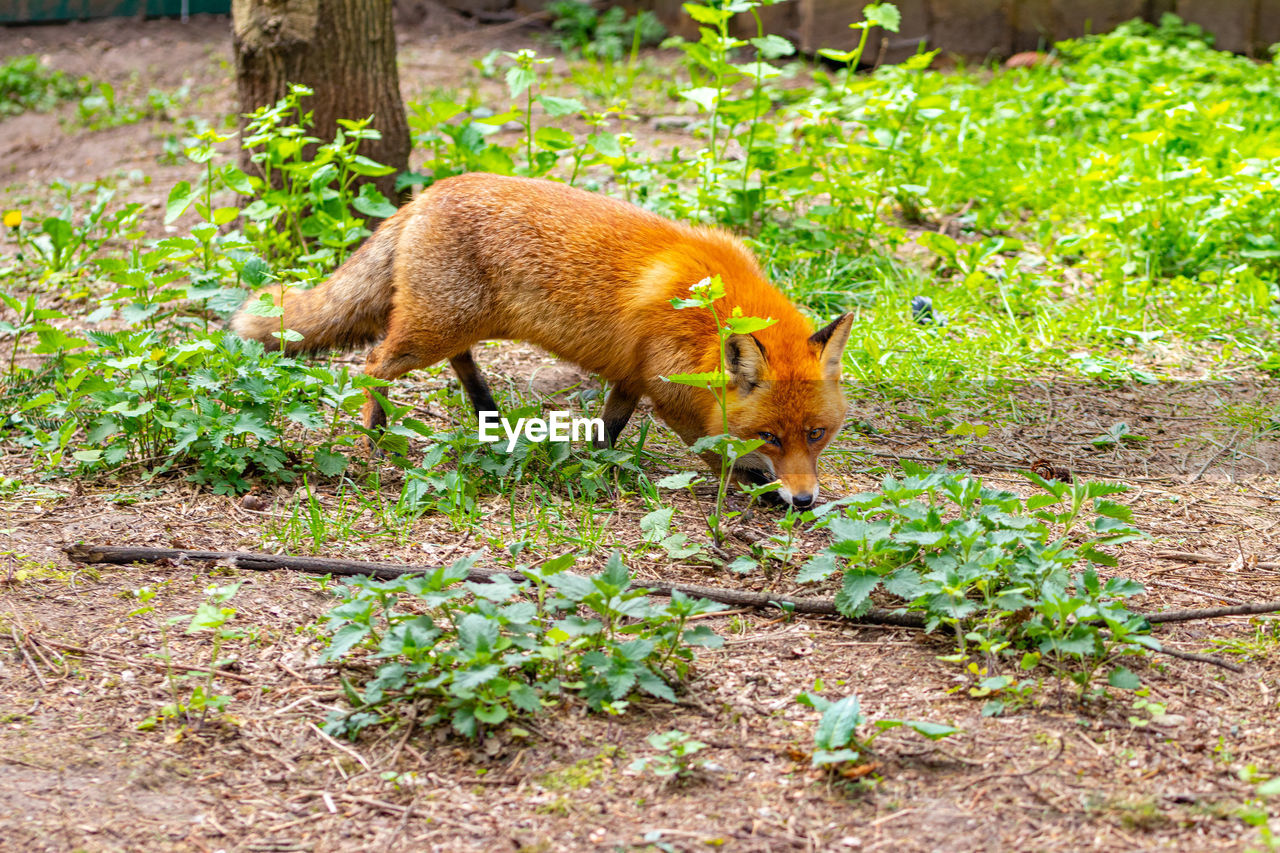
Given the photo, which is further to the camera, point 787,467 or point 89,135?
point 89,135

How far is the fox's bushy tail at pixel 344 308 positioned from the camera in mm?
4562

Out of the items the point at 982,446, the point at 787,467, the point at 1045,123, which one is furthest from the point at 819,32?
the point at 787,467

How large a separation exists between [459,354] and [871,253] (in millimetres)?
2759

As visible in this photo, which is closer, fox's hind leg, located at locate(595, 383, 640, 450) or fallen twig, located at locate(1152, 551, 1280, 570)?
fallen twig, located at locate(1152, 551, 1280, 570)

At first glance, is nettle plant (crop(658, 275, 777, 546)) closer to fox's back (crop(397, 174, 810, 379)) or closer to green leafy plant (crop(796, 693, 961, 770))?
fox's back (crop(397, 174, 810, 379))

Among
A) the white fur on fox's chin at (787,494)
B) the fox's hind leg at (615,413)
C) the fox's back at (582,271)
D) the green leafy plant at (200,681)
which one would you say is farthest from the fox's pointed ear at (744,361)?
the green leafy plant at (200,681)

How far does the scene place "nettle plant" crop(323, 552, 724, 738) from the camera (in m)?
2.56

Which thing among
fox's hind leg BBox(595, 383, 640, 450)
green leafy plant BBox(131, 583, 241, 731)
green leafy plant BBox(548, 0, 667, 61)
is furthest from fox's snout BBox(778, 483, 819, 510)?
green leafy plant BBox(548, 0, 667, 61)

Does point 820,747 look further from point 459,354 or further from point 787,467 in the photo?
point 459,354

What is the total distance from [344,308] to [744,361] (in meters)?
1.86

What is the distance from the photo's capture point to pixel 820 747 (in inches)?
95.3

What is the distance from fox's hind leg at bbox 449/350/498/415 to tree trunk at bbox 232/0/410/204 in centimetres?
193

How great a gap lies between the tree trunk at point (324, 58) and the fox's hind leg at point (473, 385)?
193cm

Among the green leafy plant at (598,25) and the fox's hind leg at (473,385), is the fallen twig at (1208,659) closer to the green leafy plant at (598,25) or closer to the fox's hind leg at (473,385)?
the fox's hind leg at (473,385)
